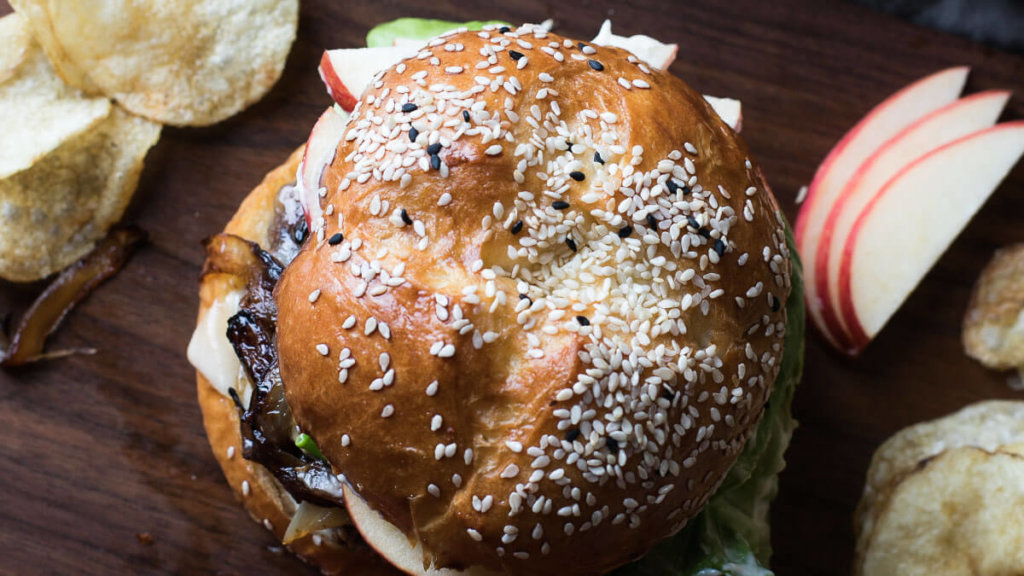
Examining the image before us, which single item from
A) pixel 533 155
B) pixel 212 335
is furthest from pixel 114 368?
pixel 533 155

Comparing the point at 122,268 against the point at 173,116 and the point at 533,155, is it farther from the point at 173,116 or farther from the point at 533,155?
the point at 533,155

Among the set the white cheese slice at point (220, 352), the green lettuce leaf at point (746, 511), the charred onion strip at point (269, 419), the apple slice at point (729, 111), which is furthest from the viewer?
the apple slice at point (729, 111)

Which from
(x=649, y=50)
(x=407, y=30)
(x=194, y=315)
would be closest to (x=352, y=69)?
(x=407, y=30)

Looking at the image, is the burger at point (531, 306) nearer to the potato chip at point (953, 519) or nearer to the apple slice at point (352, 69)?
the apple slice at point (352, 69)

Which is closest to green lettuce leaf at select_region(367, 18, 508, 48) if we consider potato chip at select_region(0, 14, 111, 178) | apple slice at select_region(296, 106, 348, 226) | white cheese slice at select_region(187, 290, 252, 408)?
apple slice at select_region(296, 106, 348, 226)

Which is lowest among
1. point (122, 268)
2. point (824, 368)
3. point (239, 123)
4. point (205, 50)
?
point (824, 368)

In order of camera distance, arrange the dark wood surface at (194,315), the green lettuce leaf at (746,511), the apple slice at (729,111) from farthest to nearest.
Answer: the dark wood surface at (194,315)
the apple slice at (729,111)
the green lettuce leaf at (746,511)

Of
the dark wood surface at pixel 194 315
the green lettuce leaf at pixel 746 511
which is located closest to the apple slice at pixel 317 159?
the dark wood surface at pixel 194 315

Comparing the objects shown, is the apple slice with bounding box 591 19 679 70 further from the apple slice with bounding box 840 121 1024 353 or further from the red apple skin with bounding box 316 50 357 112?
the apple slice with bounding box 840 121 1024 353
